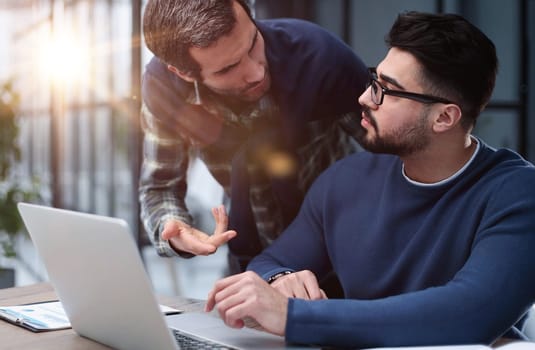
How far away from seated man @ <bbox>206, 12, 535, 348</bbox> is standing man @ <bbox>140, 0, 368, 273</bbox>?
14.3 inches

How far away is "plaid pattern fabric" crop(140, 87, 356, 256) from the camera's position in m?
2.09

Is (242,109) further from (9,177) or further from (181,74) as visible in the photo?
(9,177)

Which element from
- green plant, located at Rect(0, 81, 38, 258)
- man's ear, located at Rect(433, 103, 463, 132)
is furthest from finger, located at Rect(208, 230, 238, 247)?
green plant, located at Rect(0, 81, 38, 258)

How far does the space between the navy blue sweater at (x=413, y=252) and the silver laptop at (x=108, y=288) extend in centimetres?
16

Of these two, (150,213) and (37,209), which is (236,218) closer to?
(150,213)

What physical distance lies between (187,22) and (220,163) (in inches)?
26.5

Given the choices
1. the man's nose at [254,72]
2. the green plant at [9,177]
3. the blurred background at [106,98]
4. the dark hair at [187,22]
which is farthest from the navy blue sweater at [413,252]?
the green plant at [9,177]

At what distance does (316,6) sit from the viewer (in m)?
3.57

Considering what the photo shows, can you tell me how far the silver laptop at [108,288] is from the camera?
92 centimetres

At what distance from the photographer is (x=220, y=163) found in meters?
2.30

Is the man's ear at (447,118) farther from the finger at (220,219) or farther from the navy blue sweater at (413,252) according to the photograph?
the finger at (220,219)

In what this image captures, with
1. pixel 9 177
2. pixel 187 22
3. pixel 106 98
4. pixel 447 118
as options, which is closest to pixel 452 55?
pixel 447 118

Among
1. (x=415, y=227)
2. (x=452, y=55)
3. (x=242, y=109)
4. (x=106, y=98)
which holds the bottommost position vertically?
(x=106, y=98)

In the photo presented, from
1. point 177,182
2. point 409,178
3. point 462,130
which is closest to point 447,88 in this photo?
point 462,130
